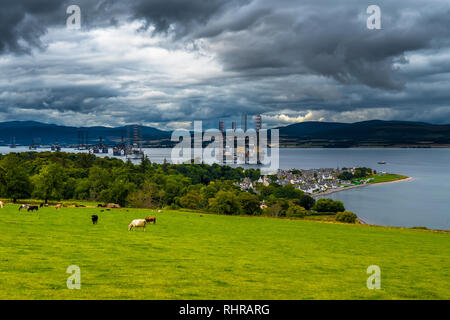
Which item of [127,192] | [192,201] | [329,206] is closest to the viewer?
[127,192]

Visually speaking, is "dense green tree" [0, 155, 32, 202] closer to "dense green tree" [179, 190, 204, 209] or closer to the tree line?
the tree line

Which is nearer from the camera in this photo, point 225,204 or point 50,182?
point 225,204

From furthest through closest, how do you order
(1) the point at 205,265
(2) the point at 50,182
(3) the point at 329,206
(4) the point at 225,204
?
(3) the point at 329,206
(2) the point at 50,182
(4) the point at 225,204
(1) the point at 205,265

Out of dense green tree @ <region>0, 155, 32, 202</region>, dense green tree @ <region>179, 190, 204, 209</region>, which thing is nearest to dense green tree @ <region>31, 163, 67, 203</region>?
dense green tree @ <region>0, 155, 32, 202</region>

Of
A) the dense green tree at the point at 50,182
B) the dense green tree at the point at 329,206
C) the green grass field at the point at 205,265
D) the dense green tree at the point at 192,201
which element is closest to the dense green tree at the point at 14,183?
the dense green tree at the point at 50,182

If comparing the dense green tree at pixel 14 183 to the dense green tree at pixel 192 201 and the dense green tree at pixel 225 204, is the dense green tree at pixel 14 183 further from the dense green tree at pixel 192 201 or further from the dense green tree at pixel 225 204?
the dense green tree at pixel 192 201

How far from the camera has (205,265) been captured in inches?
612

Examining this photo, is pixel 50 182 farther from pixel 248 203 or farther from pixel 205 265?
pixel 205 265

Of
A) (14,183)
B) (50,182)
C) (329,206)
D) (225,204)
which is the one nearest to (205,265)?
(225,204)

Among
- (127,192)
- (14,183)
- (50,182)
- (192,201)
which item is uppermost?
(50,182)

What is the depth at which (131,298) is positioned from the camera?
10281 millimetres

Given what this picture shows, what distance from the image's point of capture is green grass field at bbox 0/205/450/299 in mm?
11375
